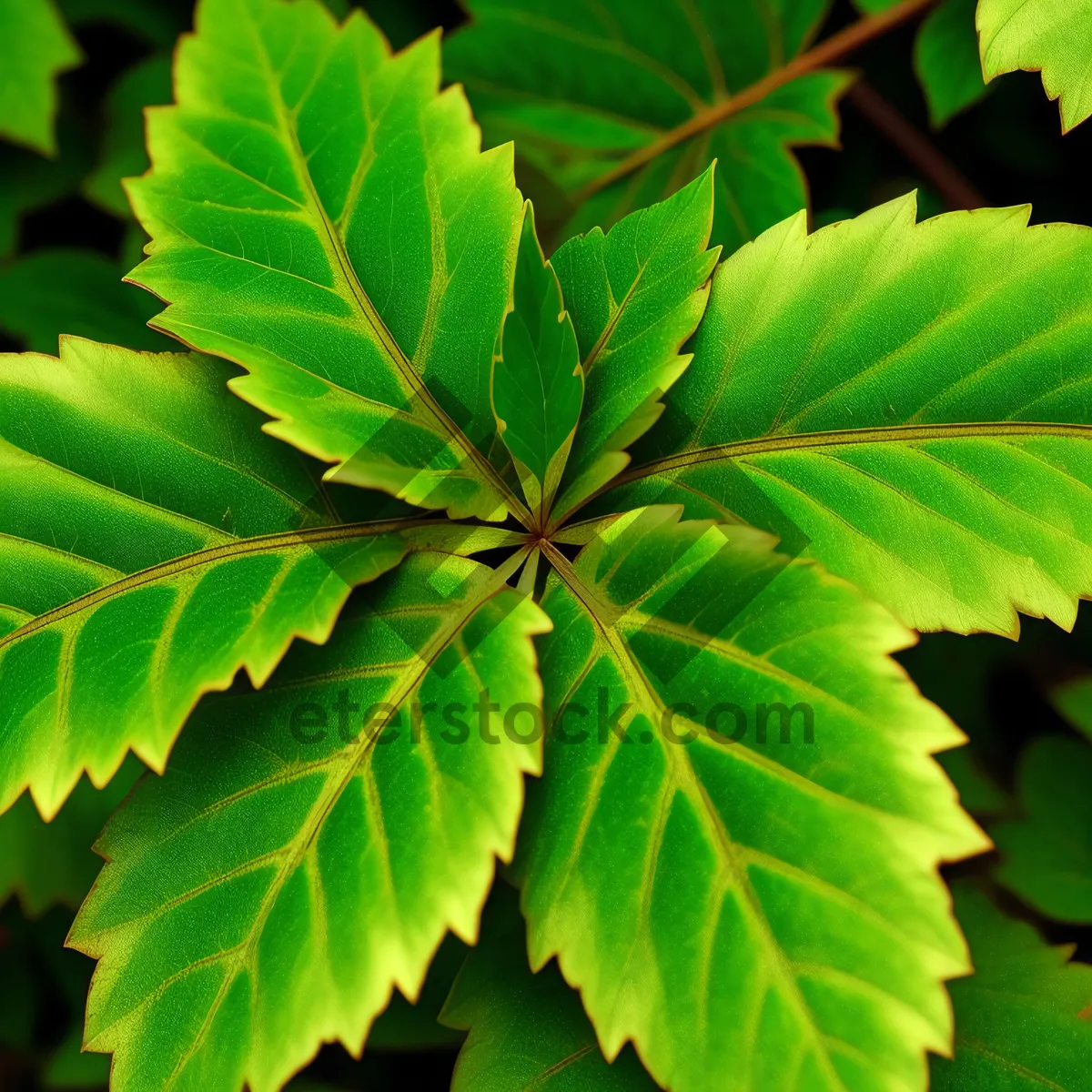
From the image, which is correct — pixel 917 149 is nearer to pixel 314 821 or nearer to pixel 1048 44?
pixel 1048 44

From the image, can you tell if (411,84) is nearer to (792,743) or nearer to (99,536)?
(99,536)

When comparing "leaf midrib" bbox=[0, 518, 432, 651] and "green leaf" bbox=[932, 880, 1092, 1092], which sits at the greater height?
"leaf midrib" bbox=[0, 518, 432, 651]

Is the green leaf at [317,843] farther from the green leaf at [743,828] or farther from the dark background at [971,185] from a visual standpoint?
the dark background at [971,185]

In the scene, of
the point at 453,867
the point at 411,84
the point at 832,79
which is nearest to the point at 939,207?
the point at 832,79

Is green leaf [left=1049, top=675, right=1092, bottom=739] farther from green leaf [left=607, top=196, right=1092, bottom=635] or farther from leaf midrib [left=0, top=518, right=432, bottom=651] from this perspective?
leaf midrib [left=0, top=518, right=432, bottom=651]

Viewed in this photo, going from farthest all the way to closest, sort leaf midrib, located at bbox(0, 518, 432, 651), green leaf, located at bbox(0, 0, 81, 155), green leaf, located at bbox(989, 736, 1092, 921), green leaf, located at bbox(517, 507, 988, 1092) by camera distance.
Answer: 1. green leaf, located at bbox(0, 0, 81, 155)
2. green leaf, located at bbox(989, 736, 1092, 921)
3. leaf midrib, located at bbox(0, 518, 432, 651)
4. green leaf, located at bbox(517, 507, 988, 1092)

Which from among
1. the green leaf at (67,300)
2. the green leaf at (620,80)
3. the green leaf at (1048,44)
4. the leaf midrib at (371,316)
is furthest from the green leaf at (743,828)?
the green leaf at (67,300)

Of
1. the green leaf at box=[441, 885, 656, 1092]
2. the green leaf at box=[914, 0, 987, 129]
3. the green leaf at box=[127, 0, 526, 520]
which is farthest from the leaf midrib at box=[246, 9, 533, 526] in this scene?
the green leaf at box=[914, 0, 987, 129]
